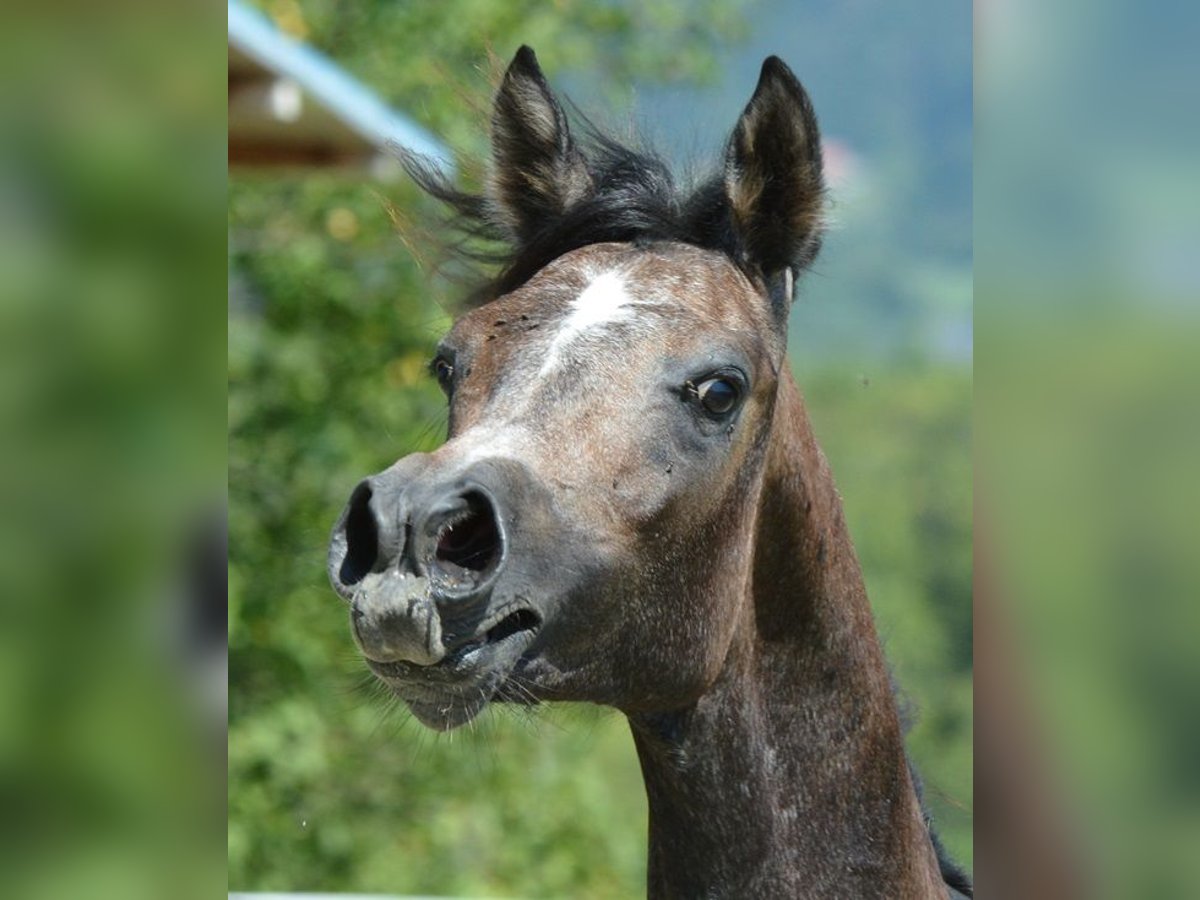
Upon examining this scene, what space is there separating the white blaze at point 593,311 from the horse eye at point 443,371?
227mm

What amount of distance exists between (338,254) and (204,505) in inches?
255

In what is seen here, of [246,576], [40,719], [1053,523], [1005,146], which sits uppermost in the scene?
[1005,146]

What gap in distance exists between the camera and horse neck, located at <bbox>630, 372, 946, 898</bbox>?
204 centimetres

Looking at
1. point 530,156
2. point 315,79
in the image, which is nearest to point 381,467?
point 315,79

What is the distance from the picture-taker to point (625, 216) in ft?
7.31

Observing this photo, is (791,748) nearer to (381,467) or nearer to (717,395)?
(717,395)

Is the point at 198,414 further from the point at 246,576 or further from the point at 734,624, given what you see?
the point at 246,576

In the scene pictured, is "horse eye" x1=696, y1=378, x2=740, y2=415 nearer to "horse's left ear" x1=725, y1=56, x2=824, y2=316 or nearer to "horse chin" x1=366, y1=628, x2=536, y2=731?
"horse's left ear" x1=725, y1=56, x2=824, y2=316

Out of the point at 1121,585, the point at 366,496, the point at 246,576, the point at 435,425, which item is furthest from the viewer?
the point at 246,576

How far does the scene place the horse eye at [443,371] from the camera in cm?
214

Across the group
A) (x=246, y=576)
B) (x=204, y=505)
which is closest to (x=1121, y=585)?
(x=204, y=505)

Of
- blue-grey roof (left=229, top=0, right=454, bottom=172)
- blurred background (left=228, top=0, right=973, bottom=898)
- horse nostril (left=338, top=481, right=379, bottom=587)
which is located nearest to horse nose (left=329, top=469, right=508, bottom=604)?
horse nostril (left=338, top=481, right=379, bottom=587)

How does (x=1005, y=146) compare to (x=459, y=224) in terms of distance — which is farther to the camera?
(x=459, y=224)

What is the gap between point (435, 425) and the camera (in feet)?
8.03
